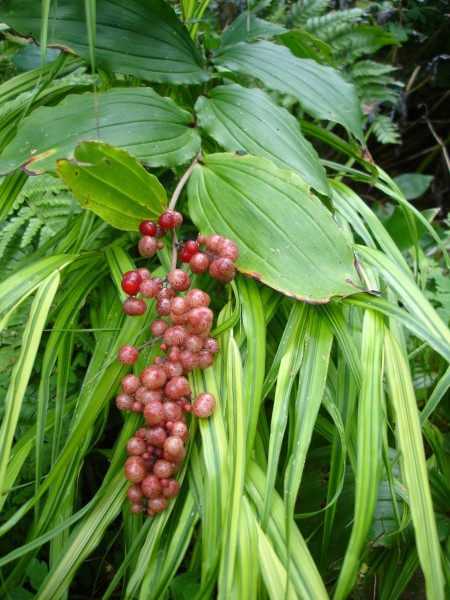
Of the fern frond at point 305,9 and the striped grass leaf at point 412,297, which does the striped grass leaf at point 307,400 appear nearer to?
the striped grass leaf at point 412,297

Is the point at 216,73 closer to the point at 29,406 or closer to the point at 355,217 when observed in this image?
the point at 355,217

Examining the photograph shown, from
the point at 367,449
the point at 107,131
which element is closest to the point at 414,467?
the point at 367,449

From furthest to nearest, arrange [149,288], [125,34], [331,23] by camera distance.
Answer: [331,23], [125,34], [149,288]

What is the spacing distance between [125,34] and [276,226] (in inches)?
21.5

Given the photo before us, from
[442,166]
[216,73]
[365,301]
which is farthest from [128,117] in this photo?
[442,166]

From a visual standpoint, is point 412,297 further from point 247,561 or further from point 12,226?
point 12,226

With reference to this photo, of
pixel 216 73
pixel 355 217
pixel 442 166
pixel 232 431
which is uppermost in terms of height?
pixel 216 73

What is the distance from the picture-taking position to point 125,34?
1.02 meters

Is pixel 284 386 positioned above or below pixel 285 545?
above

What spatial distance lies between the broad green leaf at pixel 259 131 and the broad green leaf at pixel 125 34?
0.32 feet

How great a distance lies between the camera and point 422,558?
2.10ft

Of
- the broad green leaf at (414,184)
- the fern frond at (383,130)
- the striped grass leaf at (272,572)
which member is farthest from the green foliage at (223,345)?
the broad green leaf at (414,184)

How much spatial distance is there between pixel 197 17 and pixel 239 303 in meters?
0.77

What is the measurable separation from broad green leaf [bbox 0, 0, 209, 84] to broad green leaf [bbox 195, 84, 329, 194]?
0.10 metres
